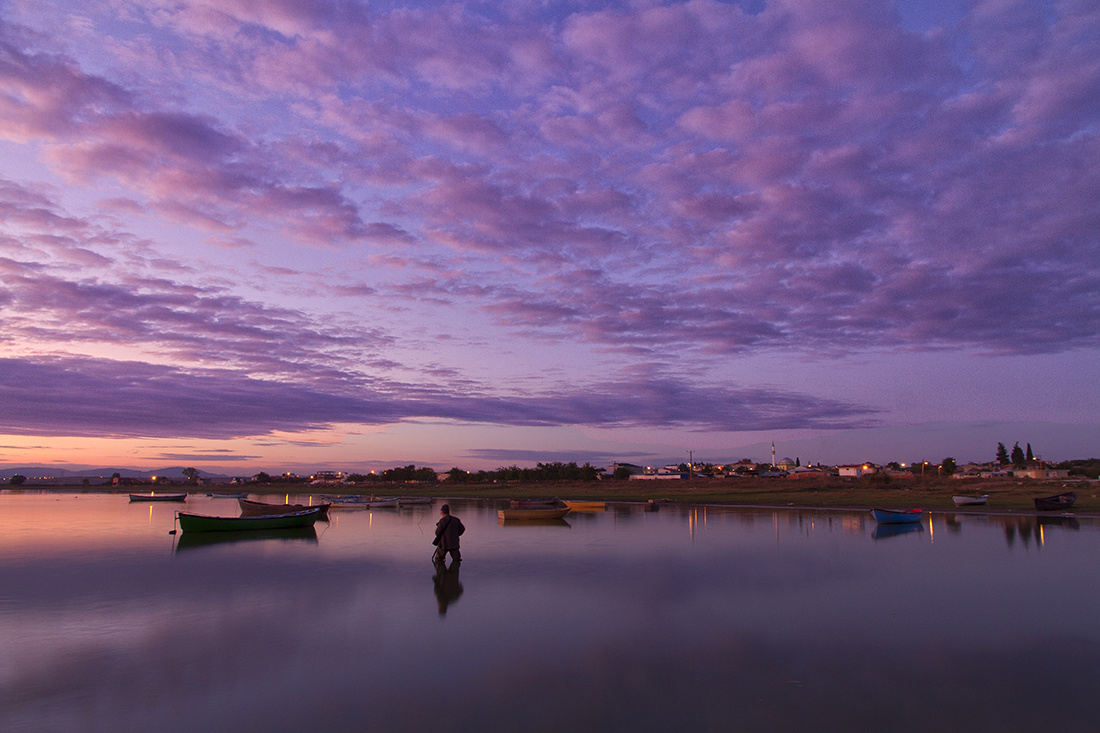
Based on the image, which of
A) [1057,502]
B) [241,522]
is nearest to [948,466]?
[1057,502]

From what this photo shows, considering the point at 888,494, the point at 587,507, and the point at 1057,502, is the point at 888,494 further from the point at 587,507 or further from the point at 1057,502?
the point at 587,507

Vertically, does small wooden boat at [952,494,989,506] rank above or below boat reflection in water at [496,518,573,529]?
above

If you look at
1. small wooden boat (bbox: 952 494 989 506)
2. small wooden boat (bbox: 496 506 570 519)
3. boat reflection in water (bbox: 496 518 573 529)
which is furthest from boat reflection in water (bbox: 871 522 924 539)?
small wooden boat (bbox: 496 506 570 519)

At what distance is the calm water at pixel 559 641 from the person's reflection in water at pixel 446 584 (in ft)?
0.51

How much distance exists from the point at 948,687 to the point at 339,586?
625 inches

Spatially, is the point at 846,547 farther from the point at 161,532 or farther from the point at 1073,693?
the point at 161,532

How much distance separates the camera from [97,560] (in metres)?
26.4

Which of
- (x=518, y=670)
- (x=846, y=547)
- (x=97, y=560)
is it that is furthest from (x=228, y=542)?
(x=846, y=547)

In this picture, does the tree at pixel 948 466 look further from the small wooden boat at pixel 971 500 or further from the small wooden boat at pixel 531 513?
the small wooden boat at pixel 531 513

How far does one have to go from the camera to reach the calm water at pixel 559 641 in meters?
9.26

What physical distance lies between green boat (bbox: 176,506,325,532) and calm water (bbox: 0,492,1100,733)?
9.29m

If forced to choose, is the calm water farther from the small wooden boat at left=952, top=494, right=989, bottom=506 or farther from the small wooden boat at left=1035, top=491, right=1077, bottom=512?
the small wooden boat at left=952, top=494, right=989, bottom=506

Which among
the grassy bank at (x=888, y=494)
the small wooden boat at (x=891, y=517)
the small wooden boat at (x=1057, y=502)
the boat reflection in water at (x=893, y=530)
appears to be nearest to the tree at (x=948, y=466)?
the grassy bank at (x=888, y=494)

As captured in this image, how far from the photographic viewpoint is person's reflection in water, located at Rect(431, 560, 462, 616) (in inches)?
669
